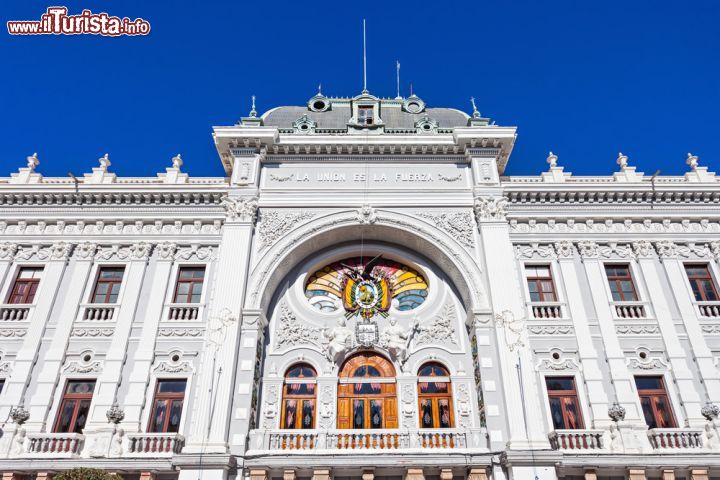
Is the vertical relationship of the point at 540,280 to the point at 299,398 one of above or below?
above

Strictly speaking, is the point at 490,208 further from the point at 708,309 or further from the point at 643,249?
the point at 708,309

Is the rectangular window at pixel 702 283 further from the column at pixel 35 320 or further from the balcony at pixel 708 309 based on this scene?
the column at pixel 35 320

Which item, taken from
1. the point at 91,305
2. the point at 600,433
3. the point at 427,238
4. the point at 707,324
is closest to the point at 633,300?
the point at 707,324

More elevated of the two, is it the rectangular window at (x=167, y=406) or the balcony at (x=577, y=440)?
the rectangular window at (x=167, y=406)

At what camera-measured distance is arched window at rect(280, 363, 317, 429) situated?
60.8ft

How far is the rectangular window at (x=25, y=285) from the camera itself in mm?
20375

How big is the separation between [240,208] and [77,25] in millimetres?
8983

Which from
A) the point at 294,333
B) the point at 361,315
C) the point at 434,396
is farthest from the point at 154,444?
the point at 434,396

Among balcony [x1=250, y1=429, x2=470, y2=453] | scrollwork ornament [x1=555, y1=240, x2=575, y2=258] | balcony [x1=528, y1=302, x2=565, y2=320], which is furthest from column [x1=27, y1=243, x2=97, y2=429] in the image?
scrollwork ornament [x1=555, y1=240, x2=575, y2=258]

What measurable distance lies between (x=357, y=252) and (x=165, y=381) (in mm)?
9232

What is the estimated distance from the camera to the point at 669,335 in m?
19.3

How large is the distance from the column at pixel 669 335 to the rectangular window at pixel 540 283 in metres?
3.72

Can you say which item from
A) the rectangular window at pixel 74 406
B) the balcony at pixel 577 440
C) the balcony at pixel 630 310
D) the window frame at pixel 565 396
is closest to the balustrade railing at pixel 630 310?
the balcony at pixel 630 310

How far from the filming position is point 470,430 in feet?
58.0
